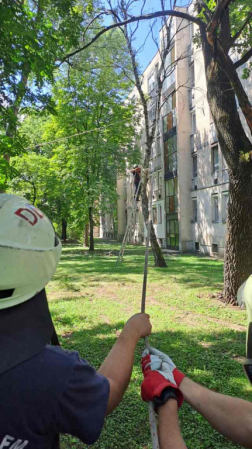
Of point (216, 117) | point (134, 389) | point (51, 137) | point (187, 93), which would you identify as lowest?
point (134, 389)

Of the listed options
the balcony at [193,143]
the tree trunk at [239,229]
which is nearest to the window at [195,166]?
the balcony at [193,143]

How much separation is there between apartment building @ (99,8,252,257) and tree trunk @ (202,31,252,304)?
423 inches

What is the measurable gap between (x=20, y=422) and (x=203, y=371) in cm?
340

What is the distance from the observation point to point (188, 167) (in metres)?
21.7

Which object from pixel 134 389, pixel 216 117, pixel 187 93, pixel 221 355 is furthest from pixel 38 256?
pixel 187 93

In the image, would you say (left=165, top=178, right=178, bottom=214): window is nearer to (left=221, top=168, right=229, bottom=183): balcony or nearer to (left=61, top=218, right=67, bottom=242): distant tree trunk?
(left=221, top=168, right=229, bottom=183): balcony

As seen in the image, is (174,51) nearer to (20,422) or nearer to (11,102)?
(11,102)

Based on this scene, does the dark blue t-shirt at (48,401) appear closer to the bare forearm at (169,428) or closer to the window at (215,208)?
the bare forearm at (169,428)

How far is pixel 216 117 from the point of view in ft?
22.2

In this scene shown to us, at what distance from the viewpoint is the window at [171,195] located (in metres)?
22.6

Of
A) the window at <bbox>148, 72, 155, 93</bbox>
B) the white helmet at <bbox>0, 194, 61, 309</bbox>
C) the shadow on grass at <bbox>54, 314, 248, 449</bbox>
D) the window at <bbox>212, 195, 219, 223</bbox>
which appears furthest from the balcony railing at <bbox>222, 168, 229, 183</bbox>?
the white helmet at <bbox>0, 194, 61, 309</bbox>

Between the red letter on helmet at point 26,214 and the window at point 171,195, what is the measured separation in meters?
21.8

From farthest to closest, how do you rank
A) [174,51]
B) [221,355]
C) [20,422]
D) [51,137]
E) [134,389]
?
[51,137] < [174,51] < [221,355] < [134,389] < [20,422]

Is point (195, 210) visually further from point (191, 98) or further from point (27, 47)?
point (27, 47)
